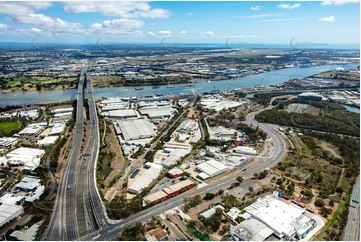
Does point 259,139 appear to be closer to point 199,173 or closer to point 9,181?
point 199,173

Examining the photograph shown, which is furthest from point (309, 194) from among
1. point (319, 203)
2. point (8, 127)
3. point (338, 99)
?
point (338, 99)

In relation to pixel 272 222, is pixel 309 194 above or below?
above

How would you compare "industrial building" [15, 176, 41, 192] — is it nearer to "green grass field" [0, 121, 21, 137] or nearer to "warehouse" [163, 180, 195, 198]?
"warehouse" [163, 180, 195, 198]

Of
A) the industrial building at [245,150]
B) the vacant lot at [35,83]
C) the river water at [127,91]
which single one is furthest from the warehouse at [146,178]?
the vacant lot at [35,83]

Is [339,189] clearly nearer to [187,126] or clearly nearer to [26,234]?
[187,126]

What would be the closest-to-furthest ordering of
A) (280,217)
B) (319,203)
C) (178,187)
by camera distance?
(280,217), (319,203), (178,187)
